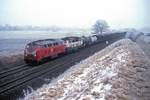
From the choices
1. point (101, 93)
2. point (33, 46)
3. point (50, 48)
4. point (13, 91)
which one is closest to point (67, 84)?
point (13, 91)

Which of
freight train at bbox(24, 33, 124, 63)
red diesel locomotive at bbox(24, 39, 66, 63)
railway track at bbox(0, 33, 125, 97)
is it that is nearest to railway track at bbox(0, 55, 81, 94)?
railway track at bbox(0, 33, 125, 97)

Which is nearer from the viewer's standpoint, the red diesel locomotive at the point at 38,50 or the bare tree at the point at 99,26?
the red diesel locomotive at the point at 38,50

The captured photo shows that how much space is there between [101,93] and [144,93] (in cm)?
260

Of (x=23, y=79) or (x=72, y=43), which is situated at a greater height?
(x=72, y=43)

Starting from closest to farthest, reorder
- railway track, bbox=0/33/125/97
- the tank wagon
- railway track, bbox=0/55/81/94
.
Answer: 1. railway track, bbox=0/55/81/94
2. railway track, bbox=0/33/125/97
3. the tank wagon

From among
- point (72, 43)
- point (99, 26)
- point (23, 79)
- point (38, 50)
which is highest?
point (99, 26)

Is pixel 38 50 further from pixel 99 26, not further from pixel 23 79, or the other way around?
pixel 99 26

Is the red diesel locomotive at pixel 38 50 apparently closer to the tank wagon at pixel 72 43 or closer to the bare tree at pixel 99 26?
the tank wagon at pixel 72 43

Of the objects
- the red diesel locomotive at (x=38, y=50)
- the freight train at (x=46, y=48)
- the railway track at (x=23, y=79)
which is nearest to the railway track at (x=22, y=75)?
the railway track at (x=23, y=79)

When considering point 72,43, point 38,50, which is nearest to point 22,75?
point 38,50

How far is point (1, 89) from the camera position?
18250 mm

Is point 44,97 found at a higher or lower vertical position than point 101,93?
lower

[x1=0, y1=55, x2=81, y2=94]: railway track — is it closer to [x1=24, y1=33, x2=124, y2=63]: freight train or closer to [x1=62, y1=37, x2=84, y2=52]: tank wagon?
[x1=24, y1=33, x2=124, y2=63]: freight train

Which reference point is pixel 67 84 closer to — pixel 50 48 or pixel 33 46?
pixel 33 46
